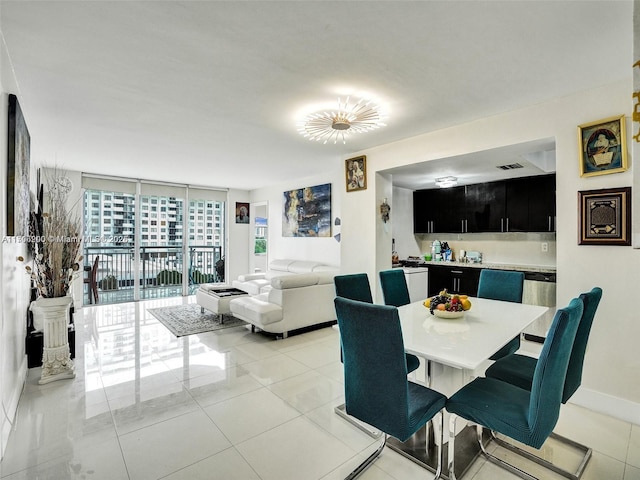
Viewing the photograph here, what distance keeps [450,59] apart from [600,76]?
1.25m

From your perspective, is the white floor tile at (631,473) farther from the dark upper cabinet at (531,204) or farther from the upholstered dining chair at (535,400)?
the dark upper cabinet at (531,204)

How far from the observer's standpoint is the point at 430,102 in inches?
113

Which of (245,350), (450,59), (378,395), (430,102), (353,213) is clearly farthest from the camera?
(353,213)

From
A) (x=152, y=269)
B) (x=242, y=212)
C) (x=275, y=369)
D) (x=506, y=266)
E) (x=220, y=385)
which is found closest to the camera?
(x=220, y=385)

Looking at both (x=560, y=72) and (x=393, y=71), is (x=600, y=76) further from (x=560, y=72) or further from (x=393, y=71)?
(x=393, y=71)

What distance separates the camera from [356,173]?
4.52 meters

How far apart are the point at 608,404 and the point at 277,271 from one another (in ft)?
18.0

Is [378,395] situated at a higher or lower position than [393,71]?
lower

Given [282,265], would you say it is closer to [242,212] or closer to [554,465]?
[242,212]

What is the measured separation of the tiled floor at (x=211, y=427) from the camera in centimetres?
187

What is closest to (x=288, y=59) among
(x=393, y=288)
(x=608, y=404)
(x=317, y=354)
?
(x=393, y=288)

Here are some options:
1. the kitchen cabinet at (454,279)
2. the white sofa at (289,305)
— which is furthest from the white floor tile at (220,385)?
the kitchen cabinet at (454,279)

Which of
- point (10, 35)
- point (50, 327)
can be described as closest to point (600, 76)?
point (10, 35)

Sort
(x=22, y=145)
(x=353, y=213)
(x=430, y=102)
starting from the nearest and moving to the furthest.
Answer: (x=22, y=145), (x=430, y=102), (x=353, y=213)
